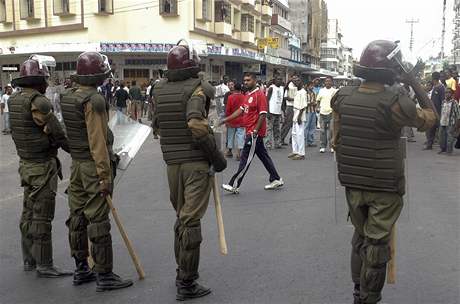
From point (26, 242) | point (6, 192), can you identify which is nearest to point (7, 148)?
point (6, 192)

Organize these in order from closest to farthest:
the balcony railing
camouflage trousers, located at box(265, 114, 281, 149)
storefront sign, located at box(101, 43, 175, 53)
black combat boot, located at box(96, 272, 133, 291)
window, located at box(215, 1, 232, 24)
Answer: black combat boot, located at box(96, 272, 133, 291) < camouflage trousers, located at box(265, 114, 281, 149) < storefront sign, located at box(101, 43, 175, 53) < window, located at box(215, 1, 232, 24) < the balcony railing

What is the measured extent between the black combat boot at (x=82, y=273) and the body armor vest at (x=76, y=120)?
36.8 inches

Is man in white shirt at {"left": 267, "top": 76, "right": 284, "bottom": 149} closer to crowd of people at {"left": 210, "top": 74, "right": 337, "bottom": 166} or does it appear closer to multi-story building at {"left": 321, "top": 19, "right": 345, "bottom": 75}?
crowd of people at {"left": 210, "top": 74, "right": 337, "bottom": 166}

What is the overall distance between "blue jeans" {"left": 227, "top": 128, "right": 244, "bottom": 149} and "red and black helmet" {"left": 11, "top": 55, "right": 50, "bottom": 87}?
22.5 feet

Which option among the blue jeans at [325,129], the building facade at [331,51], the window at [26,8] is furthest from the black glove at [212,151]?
the building facade at [331,51]

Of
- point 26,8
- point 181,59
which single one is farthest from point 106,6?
point 181,59

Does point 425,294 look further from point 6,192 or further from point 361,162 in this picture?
point 6,192

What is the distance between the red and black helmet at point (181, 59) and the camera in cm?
395

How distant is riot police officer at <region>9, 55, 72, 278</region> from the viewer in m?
4.39

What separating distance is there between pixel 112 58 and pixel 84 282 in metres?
30.5

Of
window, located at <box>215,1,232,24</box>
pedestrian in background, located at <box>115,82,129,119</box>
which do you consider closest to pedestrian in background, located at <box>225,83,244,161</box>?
pedestrian in background, located at <box>115,82,129,119</box>

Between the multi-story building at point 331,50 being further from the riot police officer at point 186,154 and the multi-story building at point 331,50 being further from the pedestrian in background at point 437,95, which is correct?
the riot police officer at point 186,154

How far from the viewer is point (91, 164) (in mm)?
4160

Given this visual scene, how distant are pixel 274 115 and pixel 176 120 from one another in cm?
882
